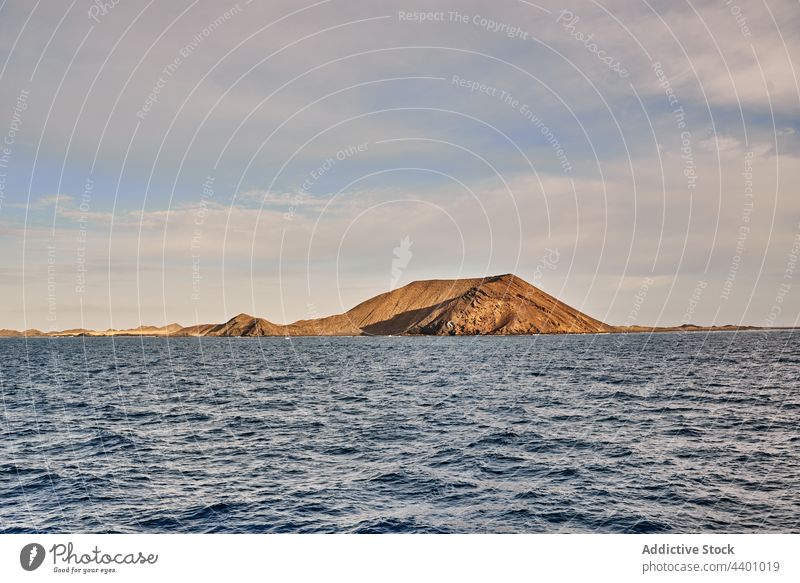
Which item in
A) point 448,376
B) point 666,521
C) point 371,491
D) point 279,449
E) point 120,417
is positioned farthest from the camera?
point 448,376

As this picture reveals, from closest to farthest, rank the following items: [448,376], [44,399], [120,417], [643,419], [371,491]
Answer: [371,491], [643,419], [120,417], [44,399], [448,376]

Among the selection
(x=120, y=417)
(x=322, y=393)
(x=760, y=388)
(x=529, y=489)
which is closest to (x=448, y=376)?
(x=322, y=393)

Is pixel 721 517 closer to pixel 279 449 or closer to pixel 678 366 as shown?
pixel 279 449

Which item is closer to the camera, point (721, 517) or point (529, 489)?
point (721, 517)

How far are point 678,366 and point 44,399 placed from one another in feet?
318

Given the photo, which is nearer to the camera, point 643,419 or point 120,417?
point 643,419

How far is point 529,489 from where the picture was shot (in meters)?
25.6

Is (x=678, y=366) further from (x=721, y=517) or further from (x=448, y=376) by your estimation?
(x=721, y=517)

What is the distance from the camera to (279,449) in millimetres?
33844

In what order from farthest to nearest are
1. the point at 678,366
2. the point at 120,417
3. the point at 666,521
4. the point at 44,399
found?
the point at 678,366
the point at 44,399
the point at 120,417
the point at 666,521
